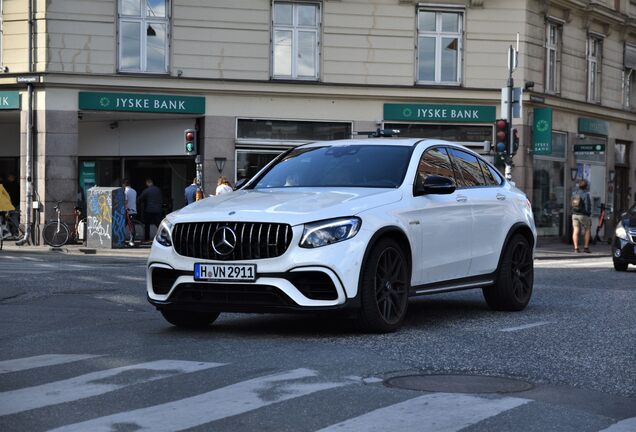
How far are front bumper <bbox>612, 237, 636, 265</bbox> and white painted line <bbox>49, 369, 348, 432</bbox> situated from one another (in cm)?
1265

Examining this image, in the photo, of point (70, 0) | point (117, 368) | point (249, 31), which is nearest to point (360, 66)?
point (249, 31)

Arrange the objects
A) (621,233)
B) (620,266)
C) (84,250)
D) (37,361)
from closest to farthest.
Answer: (37,361)
(621,233)
(620,266)
(84,250)

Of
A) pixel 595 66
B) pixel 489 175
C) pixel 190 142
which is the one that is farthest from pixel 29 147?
pixel 489 175

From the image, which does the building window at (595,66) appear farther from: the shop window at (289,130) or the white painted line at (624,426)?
the white painted line at (624,426)

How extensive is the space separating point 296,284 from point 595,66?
2846 cm

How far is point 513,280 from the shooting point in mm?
11125

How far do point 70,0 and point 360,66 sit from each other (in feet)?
24.5

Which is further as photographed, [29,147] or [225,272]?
[29,147]

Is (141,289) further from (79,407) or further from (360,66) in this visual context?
(360,66)

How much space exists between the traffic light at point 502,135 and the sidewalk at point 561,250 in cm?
263

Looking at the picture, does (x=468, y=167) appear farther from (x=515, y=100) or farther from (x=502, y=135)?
(x=515, y=100)

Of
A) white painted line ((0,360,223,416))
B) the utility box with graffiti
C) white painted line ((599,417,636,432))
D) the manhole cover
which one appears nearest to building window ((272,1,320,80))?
the utility box with graffiti

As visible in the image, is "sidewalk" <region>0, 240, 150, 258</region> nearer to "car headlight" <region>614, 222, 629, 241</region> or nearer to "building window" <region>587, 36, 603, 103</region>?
"car headlight" <region>614, 222, 629, 241</region>

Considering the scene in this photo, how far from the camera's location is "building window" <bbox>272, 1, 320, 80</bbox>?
2895cm
